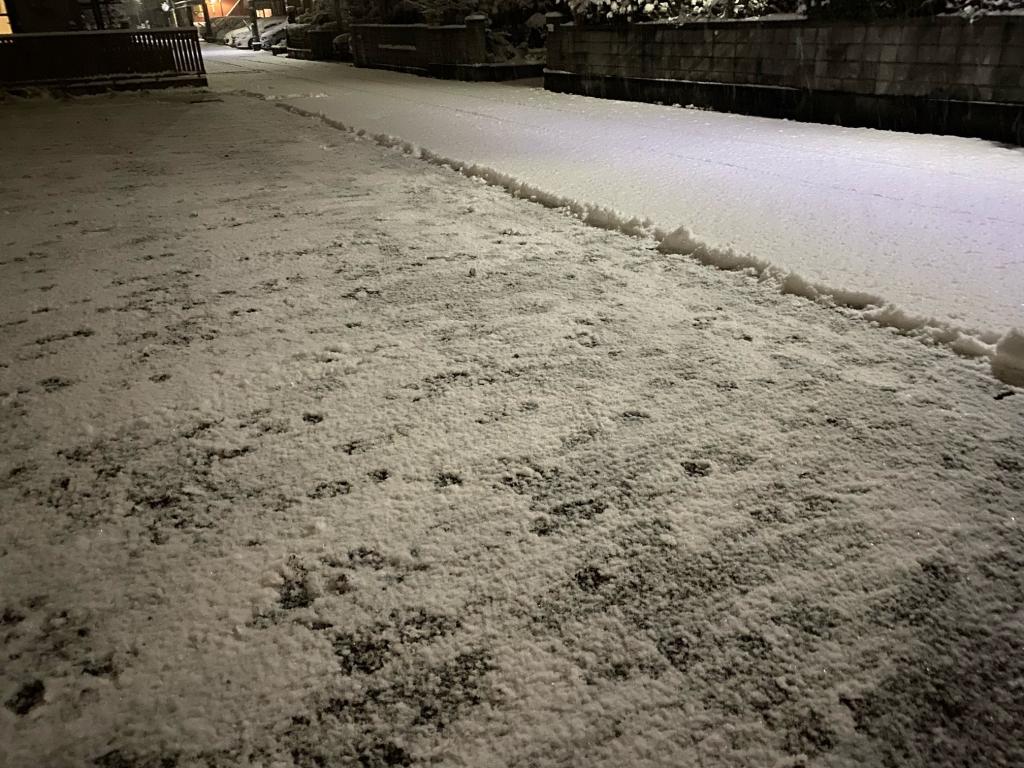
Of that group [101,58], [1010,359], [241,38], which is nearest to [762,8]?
[1010,359]

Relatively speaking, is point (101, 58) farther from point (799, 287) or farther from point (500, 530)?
point (500, 530)

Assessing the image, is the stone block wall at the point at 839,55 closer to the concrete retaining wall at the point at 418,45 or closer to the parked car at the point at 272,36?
the concrete retaining wall at the point at 418,45

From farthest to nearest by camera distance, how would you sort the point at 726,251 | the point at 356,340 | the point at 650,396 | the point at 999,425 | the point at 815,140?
the point at 815,140
the point at 726,251
the point at 356,340
the point at 650,396
the point at 999,425

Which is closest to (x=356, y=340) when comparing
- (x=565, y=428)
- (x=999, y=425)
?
(x=565, y=428)

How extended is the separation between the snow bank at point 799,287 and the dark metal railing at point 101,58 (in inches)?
482

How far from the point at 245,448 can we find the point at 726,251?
2480 mm

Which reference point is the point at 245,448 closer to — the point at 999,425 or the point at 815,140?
the point at 999,425

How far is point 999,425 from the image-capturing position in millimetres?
1878

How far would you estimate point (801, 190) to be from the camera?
178 inches

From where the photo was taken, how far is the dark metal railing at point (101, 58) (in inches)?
501

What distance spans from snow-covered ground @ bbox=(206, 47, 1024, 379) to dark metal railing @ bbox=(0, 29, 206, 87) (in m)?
7.76

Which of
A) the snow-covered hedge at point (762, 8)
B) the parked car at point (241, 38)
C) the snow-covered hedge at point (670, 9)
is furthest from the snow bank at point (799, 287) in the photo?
the parked car at point (241, 38)

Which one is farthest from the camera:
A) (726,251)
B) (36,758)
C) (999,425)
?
(726,251)

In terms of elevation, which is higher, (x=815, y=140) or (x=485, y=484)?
(x=815, y=140)
